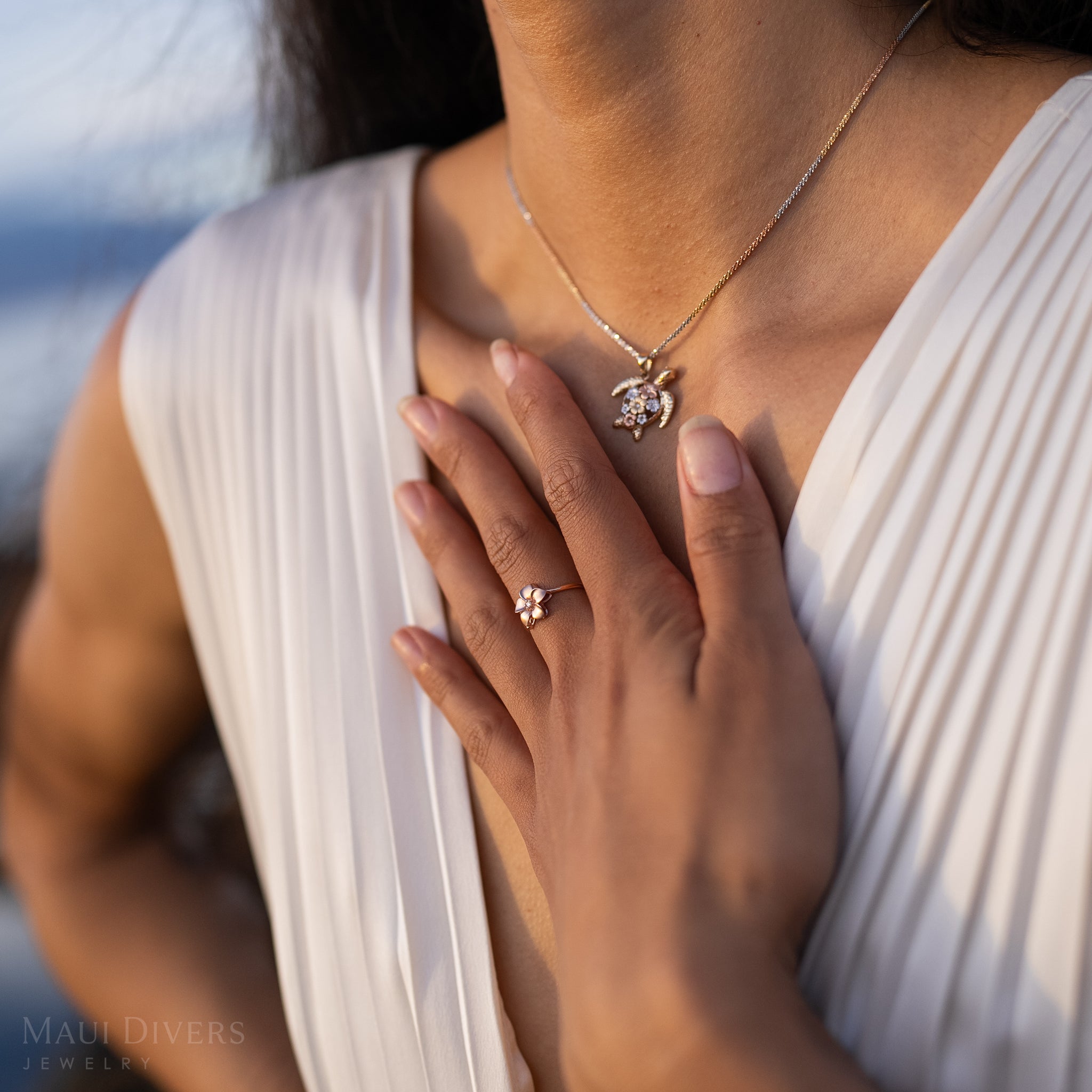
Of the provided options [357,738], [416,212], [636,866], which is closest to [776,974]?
[636,866]

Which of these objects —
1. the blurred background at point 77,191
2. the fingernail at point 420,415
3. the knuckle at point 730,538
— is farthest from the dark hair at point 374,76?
Answer: the knuckle at point 730,538

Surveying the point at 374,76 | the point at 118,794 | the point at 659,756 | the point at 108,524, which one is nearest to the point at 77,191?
the point at 374,76

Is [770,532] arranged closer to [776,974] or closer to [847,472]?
[847,472]

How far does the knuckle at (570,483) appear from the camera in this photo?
76 cm

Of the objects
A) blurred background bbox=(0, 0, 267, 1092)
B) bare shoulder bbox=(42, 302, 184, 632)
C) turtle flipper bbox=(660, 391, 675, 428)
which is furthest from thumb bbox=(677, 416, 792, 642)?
blurred background bbox=(0, 0, 267, 1092)

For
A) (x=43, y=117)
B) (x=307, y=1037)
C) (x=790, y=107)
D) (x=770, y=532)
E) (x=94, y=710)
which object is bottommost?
(x=307, y=1037)

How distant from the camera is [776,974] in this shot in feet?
1.89

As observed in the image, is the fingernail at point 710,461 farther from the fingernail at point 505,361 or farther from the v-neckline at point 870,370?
the fingernail at point 505,361

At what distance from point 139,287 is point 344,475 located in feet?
1.39

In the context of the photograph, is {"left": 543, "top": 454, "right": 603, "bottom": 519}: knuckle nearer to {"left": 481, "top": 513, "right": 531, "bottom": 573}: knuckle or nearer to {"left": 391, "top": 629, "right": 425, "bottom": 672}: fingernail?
{"left": 481, "top": 513, "right": 531, "bottom": 573}: knuckle

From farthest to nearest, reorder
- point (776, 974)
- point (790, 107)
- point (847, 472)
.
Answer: point (790, 107) < point (847, 472) < point (776, 974)

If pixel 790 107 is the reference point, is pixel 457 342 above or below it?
below

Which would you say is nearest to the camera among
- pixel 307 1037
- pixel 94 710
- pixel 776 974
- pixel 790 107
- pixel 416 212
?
pixel 776 974

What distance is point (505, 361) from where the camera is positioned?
86cm
